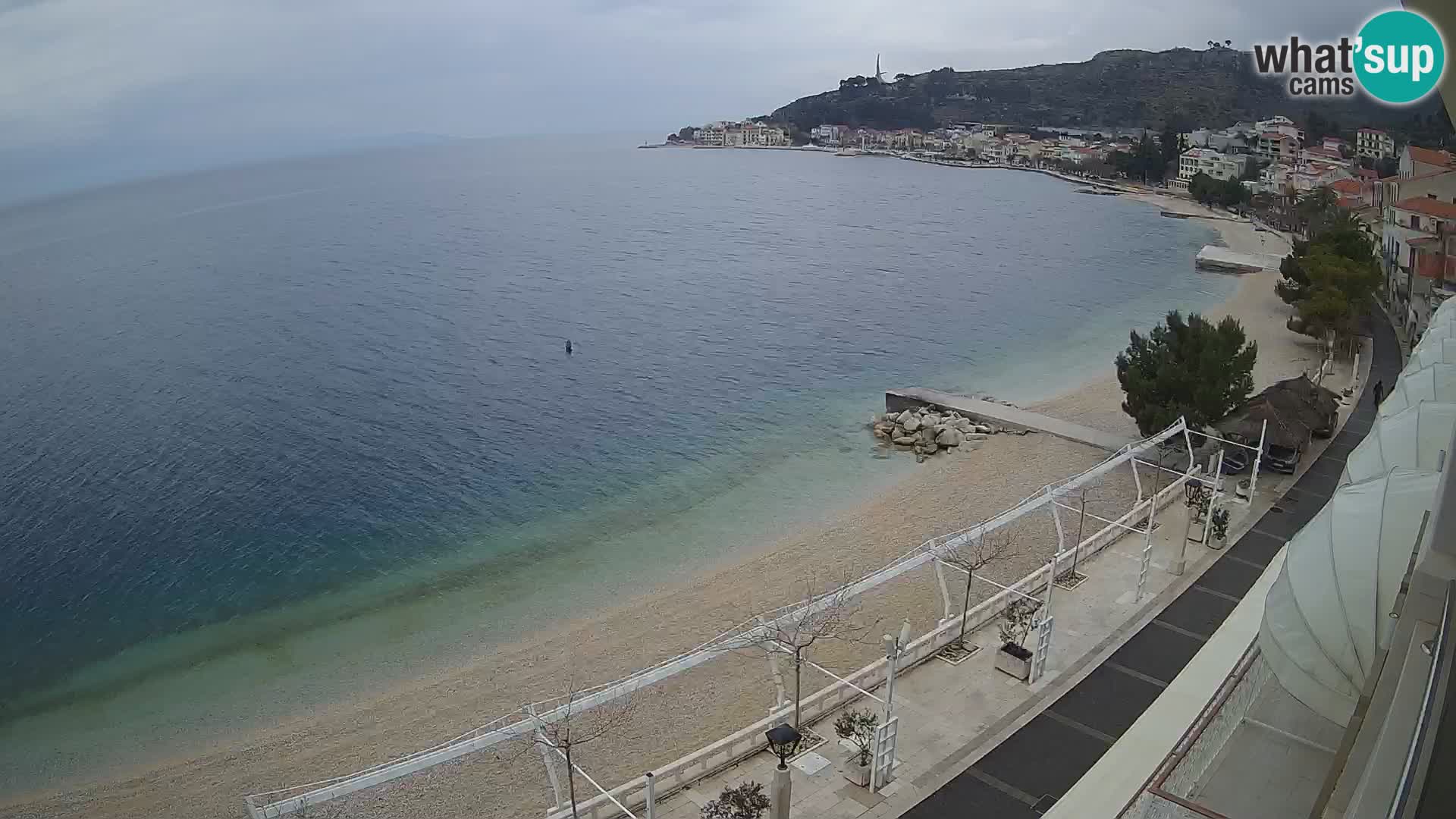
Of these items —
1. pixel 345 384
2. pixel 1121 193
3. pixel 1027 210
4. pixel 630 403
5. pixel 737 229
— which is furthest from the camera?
pixel 1121 193

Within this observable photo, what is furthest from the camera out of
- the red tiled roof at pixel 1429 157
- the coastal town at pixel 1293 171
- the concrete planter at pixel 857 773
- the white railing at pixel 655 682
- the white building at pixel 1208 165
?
the white building at pixel 1208 165

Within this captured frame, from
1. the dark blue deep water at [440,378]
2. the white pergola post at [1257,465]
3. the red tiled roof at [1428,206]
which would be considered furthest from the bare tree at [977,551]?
the red tiled roof at [1428,206]

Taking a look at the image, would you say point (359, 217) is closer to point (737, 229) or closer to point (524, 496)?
point (737, 229)

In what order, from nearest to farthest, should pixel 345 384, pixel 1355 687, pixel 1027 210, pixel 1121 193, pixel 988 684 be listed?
pixel 1355 687, pixel 988 684, pixel 345 384, pixel 1027 210, pixel 1121 193

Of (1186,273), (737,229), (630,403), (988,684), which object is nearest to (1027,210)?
(737,229)

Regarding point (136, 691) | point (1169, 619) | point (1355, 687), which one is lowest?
point (136, 691)

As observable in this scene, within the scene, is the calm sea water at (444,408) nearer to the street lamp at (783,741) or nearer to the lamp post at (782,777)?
the street lamp at (783,741)
